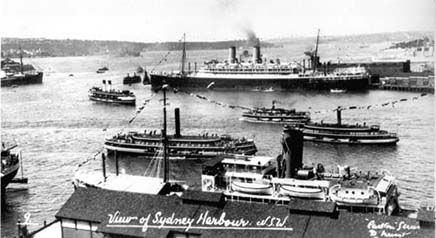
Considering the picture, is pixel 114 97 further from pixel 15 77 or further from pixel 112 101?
pixel 15 77

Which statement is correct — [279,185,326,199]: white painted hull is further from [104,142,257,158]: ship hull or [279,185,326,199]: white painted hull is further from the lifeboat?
[104,142,257,158]: ship hull

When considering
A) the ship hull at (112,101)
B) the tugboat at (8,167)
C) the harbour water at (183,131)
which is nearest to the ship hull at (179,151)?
the harbour water at (183,131)

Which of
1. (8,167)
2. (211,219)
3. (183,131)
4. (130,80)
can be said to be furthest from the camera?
(130,80)

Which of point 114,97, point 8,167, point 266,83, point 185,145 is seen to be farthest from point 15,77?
point 8,167

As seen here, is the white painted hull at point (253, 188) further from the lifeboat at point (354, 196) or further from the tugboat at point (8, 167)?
the tugboat at point (8, 167)

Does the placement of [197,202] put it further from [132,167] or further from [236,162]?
[132,167]

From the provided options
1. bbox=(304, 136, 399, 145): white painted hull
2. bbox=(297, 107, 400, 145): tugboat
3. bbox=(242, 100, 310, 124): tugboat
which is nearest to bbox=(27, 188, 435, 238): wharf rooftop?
bbox=(304, 136, 399, 145): white painted hull
